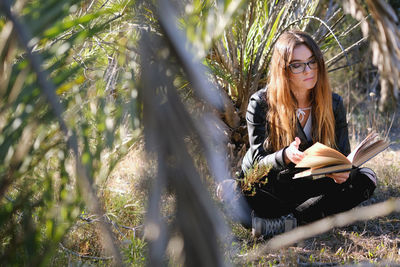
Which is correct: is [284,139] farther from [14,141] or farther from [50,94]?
[50,94]

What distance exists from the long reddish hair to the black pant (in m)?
0.16

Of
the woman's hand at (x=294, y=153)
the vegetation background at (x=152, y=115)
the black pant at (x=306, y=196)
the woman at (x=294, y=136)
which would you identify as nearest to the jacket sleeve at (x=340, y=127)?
the woman at (x=294, y=136)

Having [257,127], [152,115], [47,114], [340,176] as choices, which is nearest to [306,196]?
[340,176]

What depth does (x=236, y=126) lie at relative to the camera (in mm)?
2252

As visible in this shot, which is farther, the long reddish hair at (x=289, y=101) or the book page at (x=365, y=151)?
the long reddish hair at (x=289, y=101)

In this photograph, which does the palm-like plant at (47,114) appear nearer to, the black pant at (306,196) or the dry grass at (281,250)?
the dry grass at (281,250)

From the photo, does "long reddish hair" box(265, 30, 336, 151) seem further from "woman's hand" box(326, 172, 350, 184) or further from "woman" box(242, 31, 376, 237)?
"woman's hand" box(326, 172, 350, 184)

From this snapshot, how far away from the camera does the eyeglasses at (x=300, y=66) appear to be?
1.81 m

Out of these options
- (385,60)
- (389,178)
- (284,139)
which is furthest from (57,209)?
(389,178)

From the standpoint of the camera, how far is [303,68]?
5.96ft

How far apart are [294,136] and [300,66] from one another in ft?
0.96

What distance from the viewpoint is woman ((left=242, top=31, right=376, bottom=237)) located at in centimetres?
181

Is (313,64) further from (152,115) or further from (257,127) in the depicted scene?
(152,115)

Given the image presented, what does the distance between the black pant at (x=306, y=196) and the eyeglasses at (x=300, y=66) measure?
0.44 m
